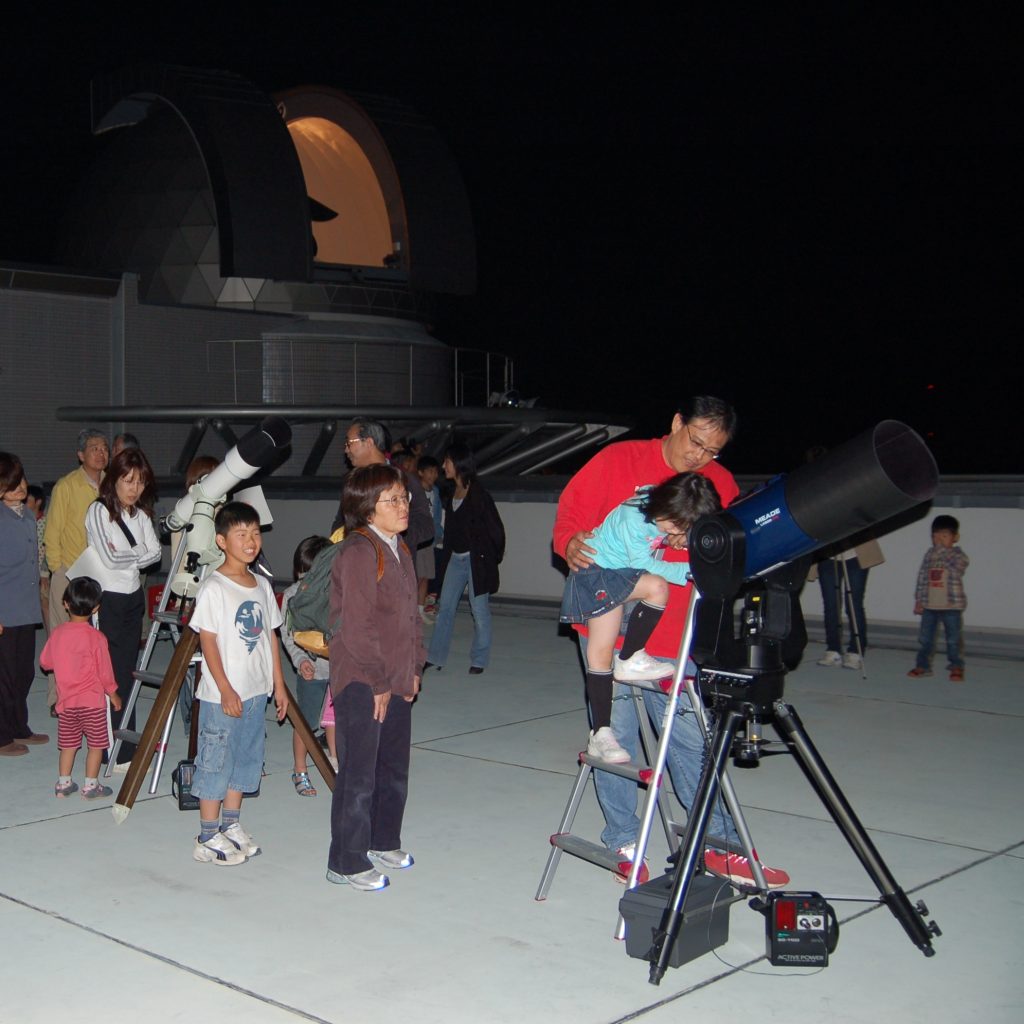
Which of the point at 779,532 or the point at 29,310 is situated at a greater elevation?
the point at 29,310

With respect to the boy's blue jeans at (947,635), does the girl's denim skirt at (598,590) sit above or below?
above

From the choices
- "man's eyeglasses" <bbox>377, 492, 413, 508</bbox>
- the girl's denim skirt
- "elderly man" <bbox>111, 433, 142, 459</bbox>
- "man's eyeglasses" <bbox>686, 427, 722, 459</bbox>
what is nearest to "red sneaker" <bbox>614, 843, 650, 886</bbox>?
the girl's denim skirt

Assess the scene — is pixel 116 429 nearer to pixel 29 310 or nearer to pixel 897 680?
pixel 29 310

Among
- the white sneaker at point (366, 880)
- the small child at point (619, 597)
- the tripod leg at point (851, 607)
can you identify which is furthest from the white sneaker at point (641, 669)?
the tripod leg at point (851, 607)

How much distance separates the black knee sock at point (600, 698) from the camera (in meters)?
4.67

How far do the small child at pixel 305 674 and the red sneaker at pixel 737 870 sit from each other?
7.67 ft

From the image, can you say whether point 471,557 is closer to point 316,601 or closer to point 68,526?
point 68,526

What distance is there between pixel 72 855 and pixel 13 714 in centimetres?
240

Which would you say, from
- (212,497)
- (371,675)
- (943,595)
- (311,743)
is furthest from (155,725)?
(943,595)

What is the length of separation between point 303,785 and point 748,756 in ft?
10.2

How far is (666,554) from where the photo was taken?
183 inches

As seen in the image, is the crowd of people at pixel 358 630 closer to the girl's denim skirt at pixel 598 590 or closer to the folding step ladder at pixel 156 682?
the girl's denim skirt at pixel 598 590

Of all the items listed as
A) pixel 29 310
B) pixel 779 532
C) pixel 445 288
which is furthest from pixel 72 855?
pixel 445 288

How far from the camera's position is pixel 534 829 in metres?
5.78
